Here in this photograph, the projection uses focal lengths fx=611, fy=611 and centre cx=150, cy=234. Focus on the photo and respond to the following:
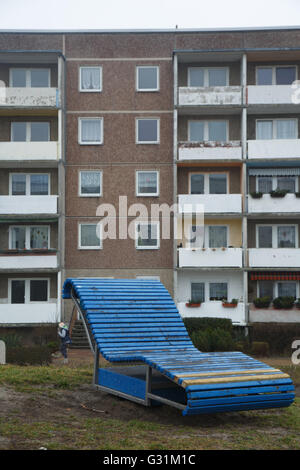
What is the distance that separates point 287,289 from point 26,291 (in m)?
13.7

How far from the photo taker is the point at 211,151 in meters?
31.5

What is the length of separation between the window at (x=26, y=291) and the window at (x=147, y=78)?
11.7 m

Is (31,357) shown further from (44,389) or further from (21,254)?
(21,254)

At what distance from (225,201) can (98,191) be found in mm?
6873

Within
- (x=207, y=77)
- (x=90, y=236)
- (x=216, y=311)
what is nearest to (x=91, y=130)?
(x=90, y=236)

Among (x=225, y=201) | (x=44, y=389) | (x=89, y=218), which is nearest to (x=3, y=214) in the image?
(x=89, y=218)

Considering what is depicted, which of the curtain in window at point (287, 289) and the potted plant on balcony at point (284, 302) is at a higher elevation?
the curtain in window at point (287, 289)

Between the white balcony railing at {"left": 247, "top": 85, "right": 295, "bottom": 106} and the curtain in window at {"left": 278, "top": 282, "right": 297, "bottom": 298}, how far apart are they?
9.43 meters

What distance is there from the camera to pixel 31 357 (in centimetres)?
1816

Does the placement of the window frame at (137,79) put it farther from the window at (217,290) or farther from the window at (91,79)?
the window at (217,290)

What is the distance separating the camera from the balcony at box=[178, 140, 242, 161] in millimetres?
31516

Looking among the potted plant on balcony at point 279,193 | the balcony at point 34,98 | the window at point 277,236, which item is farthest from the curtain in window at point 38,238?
the potted plant on balcony at point 279,193

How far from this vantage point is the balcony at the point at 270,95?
31719 mm

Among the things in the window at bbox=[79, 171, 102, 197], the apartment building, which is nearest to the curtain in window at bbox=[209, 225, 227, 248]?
the apartment building
